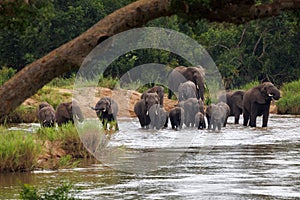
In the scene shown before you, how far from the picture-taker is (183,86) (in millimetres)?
32750

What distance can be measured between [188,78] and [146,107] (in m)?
6.99

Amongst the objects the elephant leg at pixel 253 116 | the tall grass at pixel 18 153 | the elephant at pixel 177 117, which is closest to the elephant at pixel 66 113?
the elephant at pixel 177 117

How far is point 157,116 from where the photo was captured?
28.6m

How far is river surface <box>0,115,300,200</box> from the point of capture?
15.7 metres

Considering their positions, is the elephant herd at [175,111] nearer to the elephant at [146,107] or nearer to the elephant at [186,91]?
the elephant at [146,107]

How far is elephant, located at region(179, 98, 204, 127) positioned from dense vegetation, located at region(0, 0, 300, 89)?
10554 millimetres

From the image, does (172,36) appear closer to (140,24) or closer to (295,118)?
(295,118)

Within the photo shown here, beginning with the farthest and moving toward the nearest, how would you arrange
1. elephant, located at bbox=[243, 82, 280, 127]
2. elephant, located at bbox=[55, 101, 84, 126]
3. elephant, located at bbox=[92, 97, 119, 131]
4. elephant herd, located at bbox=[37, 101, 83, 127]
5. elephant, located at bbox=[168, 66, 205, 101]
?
elephant, located at bbox=[168, 66, 205, 101], elephant, located at bbox=[243, 82, 280, 127], elephant, located at bbox=[92, 97, 119, 131], elephant, located at bbox=[55, 101, 84, 126], elephant herd, located at bbox=[37, 101, 83, 127]

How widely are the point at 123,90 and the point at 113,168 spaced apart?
62.7 ft

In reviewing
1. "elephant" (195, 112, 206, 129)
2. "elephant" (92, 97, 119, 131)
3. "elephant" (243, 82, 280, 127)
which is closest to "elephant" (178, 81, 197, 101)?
"elephant" (243, 82, 280, 127)

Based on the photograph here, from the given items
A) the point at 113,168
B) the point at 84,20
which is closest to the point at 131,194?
the point at 113,168

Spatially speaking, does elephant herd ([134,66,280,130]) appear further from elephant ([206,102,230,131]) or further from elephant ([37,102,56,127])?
elephant ([37,102,56,127])

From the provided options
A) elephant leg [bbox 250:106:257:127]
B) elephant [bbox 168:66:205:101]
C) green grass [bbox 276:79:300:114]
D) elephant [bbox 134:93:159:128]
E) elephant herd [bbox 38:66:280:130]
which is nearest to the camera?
elephant herd [bbox 38:66:280:130]

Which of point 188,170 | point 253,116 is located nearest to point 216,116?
point 253,116
